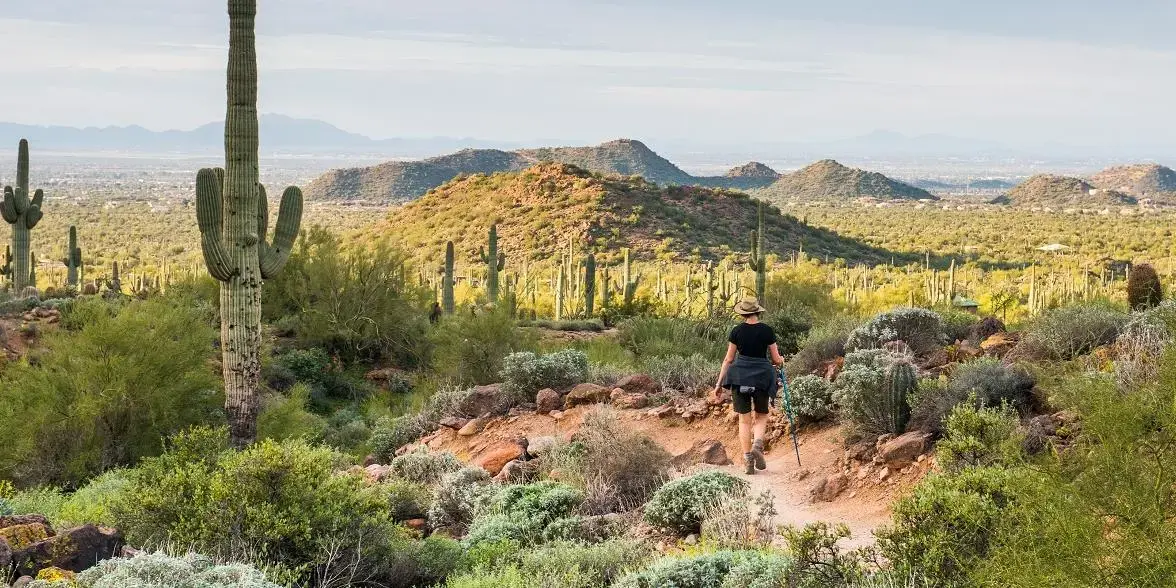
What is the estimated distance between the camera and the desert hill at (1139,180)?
486ft

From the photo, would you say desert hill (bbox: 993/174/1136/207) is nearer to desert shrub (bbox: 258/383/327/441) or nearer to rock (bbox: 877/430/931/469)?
desert shrub (bbox: 258/383/327/441)

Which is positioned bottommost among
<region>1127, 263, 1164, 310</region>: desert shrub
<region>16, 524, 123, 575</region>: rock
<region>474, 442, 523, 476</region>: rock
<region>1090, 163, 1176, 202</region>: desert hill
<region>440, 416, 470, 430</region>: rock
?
<region>440, 416, 470, 430</region>: rock

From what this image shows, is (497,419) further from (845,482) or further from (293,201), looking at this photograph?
(845,482)

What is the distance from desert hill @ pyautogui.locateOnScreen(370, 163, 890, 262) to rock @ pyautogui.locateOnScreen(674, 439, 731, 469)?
4152 cm

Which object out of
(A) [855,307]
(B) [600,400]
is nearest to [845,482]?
(B) [600,400]

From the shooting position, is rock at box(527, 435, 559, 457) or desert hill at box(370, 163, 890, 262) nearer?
rock at box(527, 435, 559, 457)

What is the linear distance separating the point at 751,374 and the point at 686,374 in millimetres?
4026

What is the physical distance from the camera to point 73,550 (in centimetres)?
678

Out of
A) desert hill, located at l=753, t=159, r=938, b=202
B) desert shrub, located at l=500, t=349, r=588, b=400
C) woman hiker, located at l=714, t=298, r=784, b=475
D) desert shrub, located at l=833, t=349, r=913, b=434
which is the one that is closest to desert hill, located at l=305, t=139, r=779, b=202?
desert hill, located at l=753, t=159, r=938, b=202

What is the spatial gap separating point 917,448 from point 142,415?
8.34 m

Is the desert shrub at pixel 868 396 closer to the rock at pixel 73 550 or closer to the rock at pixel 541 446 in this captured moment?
the rock at pixel 541 446

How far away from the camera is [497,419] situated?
14.1m

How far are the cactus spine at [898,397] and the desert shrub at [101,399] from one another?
7.66 meters

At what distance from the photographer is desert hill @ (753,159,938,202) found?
407 feet
